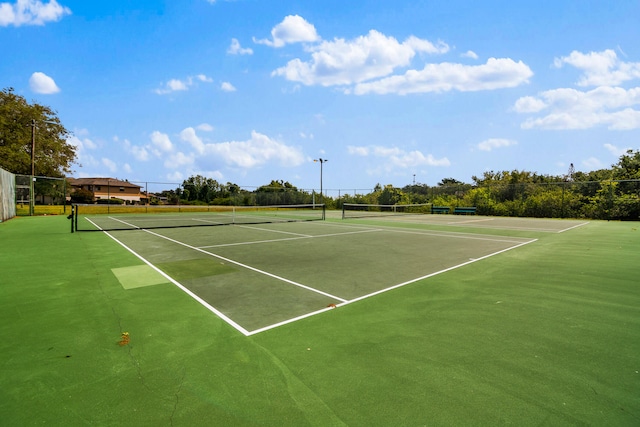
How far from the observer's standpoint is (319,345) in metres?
3.29

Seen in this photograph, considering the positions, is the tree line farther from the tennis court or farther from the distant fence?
the tennis court

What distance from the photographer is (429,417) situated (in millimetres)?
2207

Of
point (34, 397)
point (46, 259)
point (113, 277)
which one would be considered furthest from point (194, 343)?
point (46, 259)

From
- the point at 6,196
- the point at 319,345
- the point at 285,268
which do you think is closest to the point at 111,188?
the point at 6,196

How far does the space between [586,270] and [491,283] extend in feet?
8.95

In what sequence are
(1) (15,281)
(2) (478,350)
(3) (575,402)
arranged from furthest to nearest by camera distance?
(1) (15,281), (2) (478,350), (3) (575,402)

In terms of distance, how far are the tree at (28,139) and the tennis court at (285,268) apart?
32.0 meters

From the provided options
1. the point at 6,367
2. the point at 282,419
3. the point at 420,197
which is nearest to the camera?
the point at 282,419

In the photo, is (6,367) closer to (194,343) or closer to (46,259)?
(194,343)

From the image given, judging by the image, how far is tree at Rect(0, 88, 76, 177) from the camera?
107 ft

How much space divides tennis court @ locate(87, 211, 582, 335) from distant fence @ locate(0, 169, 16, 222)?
10721 millimetres

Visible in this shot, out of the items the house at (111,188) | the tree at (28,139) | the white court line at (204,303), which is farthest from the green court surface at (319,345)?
the house at (111,188)

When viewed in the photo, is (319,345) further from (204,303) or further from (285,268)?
(285,268)

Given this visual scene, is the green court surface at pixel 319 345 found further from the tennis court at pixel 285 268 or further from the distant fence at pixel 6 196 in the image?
the distant fence at pixel 6 196
